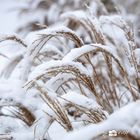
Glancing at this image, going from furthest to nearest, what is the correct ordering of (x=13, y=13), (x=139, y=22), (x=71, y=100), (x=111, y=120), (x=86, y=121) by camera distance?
1. (x=13, y=13)
2. (x=139, y=22)
3. (x=86, y=121)
4. (x=71, y=100)
5. (x=111, y=120)

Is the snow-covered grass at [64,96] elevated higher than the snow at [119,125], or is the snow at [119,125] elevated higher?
the snow at [119,125]

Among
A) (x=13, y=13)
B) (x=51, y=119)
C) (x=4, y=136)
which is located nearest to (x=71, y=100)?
(x=51, y=119)

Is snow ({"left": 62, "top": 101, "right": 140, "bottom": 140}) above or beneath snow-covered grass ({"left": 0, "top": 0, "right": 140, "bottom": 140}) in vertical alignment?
above

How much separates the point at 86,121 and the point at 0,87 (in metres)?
0.26

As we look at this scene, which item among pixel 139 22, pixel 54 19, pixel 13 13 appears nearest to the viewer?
pixel 139 22

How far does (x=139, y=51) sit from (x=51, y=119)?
0.36 metres

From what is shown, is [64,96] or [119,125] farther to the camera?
[64,96]

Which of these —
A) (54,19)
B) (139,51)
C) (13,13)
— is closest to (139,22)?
(54,19)

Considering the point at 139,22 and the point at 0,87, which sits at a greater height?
the point at 0,87

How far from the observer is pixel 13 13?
4.37 meters

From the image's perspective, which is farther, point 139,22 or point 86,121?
Answer: point 139,22

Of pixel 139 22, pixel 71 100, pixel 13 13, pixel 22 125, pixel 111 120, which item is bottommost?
pixel 13 13

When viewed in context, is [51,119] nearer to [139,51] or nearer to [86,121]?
[86,121]

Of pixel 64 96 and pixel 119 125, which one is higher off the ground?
pixel 119 125
